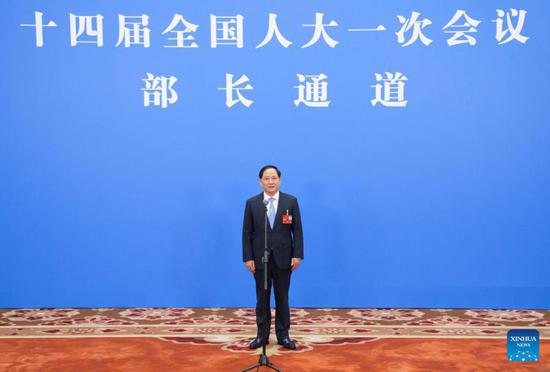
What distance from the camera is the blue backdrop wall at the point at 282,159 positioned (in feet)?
15.9

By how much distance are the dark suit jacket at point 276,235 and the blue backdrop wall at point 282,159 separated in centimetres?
110

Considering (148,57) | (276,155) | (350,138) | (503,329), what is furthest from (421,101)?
(148,57)

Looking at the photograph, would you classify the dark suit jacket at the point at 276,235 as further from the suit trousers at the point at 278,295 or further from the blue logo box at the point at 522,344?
the blue logo box at the point at 522,344

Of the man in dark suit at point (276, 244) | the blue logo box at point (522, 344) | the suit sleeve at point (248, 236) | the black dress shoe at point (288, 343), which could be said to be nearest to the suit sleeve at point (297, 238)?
the man in dark suit at point (276, 244)

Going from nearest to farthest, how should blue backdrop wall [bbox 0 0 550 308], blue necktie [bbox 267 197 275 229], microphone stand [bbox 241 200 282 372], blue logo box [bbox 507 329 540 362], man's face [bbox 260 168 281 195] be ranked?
blue logo box [bbox 507 329 540 362] < microphone stand [bbox 241 200 282 372] < man's face [bbox 260 168 281 195] < blue necktie [bbox 267 197 275 229] < blue backdrop wall [bbox 0 0 550 308]

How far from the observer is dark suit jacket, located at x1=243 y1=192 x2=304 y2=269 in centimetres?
380

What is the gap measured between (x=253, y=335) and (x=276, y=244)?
2.80 ft

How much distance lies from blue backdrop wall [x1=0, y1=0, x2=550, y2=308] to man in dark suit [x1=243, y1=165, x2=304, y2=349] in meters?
1.10

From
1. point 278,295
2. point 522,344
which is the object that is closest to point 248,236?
point 278,295

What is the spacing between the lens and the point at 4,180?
4.92m

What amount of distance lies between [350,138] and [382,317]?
1585mm

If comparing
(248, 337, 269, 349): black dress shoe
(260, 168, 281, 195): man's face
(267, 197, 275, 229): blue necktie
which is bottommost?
(248, 337, 269, 349): black dress shoe

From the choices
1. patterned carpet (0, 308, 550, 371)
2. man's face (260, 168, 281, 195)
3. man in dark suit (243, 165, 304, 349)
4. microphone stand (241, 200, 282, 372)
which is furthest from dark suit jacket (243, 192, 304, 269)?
patterned carpet (0, 308, 550, 371)

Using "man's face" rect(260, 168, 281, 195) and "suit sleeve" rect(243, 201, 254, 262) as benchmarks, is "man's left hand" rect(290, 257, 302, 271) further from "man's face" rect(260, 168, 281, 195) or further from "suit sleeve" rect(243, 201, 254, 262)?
"man's face" rect(260, 168, 281, 195)
